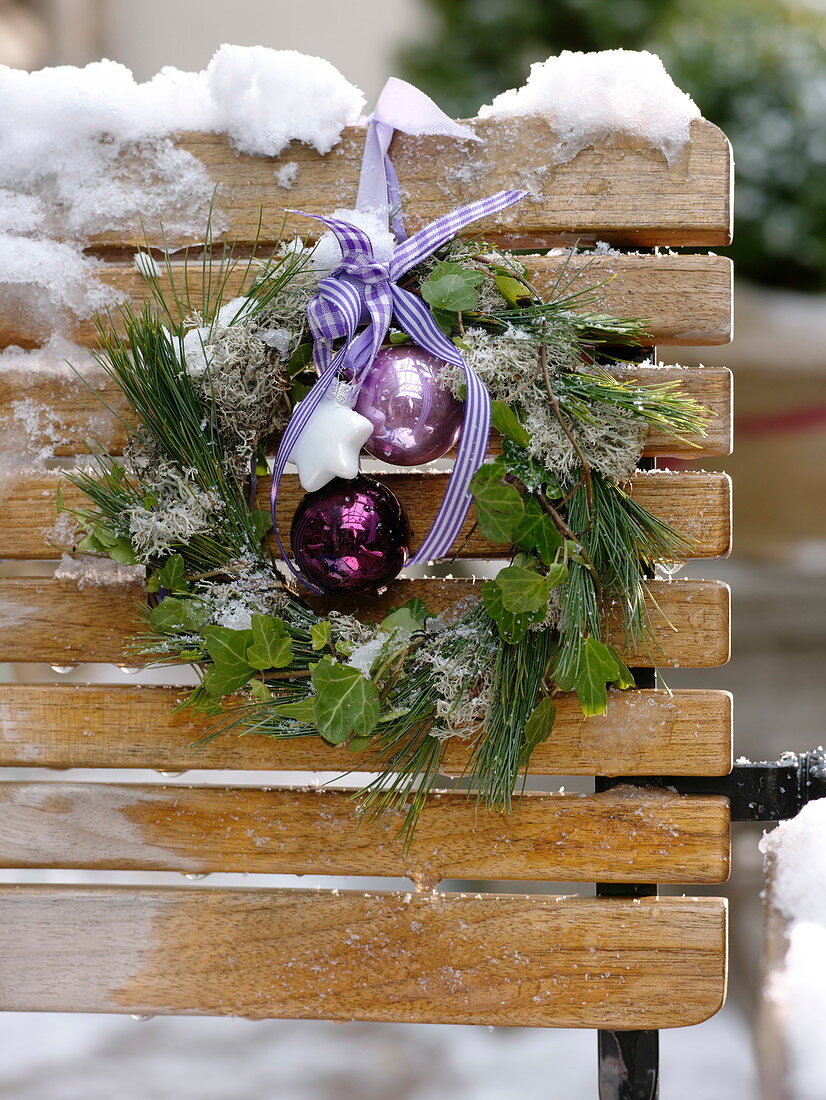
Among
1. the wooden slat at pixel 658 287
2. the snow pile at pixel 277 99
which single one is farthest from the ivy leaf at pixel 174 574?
the snow pile at pixel 277 99

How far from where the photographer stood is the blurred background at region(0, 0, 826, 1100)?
1.15m

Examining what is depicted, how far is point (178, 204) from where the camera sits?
→ 0.85 meters

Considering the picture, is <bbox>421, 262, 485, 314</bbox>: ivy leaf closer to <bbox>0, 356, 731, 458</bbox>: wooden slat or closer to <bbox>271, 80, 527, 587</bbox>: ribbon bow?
<bbox>271, 80, 527, 587</bbox>: ribbon bow

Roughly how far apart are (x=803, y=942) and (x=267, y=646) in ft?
1.98

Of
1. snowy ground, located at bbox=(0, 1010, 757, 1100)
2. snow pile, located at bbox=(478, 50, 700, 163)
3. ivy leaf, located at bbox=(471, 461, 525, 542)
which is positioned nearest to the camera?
ivy leaf, located at bbox=(471, 461, 525, 542)

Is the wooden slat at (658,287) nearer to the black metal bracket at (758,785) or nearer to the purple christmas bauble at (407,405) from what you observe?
the purple christmas bauble at (407,405)

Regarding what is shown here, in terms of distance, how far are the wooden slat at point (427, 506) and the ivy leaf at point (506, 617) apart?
84mm

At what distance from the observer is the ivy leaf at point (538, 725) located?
74 centimetres

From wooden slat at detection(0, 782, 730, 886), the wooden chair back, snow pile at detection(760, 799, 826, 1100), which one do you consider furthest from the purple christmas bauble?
snow pile at detection(760, 799, 826, 1100)

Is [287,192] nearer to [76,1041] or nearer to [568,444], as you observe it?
[568,444]

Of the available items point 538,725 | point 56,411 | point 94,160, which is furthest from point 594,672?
point 94,160

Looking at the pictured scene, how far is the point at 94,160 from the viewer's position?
0.86 metres

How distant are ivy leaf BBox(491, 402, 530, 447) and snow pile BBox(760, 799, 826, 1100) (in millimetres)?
437

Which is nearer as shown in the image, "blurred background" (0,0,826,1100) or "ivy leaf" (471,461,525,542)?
"ivy leaf" (471,461,525,542)
